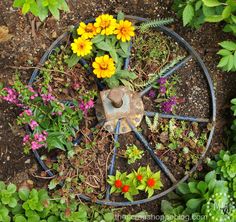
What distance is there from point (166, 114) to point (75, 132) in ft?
1.79

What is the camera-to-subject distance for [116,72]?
8.78ft

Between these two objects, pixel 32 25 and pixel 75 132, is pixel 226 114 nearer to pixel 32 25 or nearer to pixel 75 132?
pixel 75 132

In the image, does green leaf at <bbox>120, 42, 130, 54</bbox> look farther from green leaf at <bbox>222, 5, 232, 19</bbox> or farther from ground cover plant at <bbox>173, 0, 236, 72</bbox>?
green leaf at <bbox>222, 5, 232, 19</bbox>

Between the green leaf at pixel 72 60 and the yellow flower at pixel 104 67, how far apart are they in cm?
15

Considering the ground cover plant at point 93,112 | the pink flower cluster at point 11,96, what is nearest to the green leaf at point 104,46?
the ground cover plant at point 93,112

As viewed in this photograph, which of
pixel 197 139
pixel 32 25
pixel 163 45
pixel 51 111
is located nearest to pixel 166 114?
pixel 197 139

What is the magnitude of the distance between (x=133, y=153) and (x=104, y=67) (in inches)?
20.8

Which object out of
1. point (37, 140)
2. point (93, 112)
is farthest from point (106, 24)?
point (37, 140)

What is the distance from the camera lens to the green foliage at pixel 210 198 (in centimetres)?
239

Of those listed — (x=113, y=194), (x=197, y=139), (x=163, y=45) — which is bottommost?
(x=113, y=194)

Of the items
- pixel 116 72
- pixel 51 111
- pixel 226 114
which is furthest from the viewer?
pixel 226 114

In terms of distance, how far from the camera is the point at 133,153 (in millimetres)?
2703

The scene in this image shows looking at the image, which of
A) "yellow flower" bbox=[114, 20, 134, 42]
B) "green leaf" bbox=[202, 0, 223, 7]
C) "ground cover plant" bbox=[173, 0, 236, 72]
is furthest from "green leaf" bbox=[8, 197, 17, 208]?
"green leaf" bbox=[202, 0, 223, 7]

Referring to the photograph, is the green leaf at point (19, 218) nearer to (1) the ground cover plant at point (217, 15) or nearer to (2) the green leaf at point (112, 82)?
(2) the green leaf at point (112, 82)
